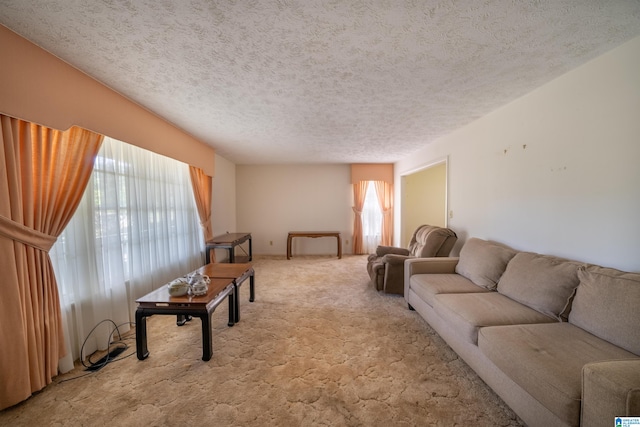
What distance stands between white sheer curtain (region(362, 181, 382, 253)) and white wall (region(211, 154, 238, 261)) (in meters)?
3.33

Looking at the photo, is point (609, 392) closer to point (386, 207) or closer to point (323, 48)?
point (323, 48)

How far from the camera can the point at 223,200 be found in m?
5.23

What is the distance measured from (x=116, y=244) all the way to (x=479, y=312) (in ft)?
11.0

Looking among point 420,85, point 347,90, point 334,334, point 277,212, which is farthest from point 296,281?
point 420,85

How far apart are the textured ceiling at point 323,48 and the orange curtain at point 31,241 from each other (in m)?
0.68

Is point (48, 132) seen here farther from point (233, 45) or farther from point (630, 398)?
point (630, 398)

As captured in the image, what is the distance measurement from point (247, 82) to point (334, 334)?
8.13 feet

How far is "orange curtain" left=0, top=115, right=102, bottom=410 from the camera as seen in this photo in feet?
4.66

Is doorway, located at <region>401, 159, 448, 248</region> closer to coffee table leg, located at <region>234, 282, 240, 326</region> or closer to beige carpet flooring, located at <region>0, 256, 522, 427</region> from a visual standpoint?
beige carpet flooring, located at <region>0, 256, 522, 427</region>

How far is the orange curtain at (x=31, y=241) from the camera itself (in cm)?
142

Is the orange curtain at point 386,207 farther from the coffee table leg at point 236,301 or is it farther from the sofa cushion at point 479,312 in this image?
the coffee table leg at point 236,301

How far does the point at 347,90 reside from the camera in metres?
2.15

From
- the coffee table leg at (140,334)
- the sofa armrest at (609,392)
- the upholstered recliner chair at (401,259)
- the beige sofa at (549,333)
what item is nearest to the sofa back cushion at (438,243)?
the upholstered recliner chair at (401,259)

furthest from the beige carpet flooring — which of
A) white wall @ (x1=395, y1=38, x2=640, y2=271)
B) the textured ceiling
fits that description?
the textured ceiling
